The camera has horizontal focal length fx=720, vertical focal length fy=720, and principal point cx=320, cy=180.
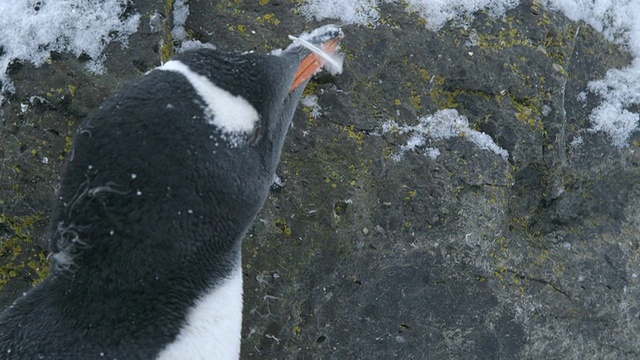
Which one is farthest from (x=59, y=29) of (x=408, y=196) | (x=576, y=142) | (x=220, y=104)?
(x=576, y=142)

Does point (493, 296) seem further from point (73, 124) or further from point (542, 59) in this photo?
point (73, 124)

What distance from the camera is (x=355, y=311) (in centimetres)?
308

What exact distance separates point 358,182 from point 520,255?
798mm

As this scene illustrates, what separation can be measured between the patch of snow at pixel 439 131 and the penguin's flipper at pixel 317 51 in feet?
1.61

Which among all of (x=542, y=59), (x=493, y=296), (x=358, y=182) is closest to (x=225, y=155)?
(x=358, y=182)

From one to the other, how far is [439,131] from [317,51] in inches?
31.3

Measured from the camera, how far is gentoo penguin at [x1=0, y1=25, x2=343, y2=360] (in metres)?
2.10

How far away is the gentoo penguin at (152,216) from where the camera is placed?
2102 millimetres

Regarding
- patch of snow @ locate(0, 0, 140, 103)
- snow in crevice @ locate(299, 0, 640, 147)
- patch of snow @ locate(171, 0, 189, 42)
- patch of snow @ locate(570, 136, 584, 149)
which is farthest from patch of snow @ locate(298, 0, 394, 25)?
patch of snow @ locate(570, 136, 584, 149)

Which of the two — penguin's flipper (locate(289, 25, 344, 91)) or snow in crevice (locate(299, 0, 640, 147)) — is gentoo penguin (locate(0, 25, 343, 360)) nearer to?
penguin's flipper (locate(289, 25, 344, 91))

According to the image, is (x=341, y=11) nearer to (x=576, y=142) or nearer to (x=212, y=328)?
(x=576, y=142)

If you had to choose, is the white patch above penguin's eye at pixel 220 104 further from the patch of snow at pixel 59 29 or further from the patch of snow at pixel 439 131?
the patch of snow at pixel 439 131

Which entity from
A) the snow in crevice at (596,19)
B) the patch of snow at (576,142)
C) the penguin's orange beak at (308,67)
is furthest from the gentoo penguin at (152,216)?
the patch of snow at (576,142)

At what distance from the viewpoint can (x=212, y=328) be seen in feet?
7.66
